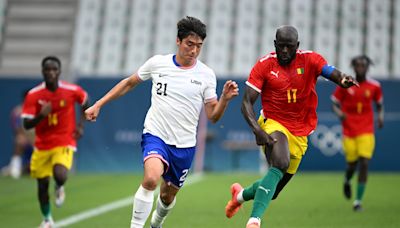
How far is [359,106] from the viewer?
46.8 ft

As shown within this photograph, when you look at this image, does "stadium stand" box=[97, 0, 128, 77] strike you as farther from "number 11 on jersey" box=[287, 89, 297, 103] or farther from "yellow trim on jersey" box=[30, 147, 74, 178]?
"number 11 on jersey" box=[287, 89, 297, 103]

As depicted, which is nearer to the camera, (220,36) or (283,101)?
(283,101)

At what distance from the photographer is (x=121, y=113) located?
72.2 ft

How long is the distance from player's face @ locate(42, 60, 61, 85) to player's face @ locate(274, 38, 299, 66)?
12.6 ft

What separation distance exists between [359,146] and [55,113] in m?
5.47

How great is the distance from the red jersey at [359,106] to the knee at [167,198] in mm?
6038

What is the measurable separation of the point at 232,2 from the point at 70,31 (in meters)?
5.40

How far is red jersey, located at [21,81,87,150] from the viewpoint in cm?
1138

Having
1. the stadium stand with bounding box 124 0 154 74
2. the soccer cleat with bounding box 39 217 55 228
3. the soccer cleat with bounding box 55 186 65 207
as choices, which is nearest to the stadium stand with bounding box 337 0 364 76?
the stadium stand with bounding box 124 0 154 74

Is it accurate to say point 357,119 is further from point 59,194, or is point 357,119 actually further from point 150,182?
point 150,182

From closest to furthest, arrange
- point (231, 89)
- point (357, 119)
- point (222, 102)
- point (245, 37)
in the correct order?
1. point (231, 89)
2. point (222, 102)
3. point (357, 119)
4. point (245, 37)

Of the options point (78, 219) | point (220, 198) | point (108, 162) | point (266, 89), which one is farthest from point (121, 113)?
point (266, 89)

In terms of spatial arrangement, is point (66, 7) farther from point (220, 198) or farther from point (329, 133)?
point (220, 198)

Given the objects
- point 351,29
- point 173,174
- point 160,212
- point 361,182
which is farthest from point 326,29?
point 173,174
